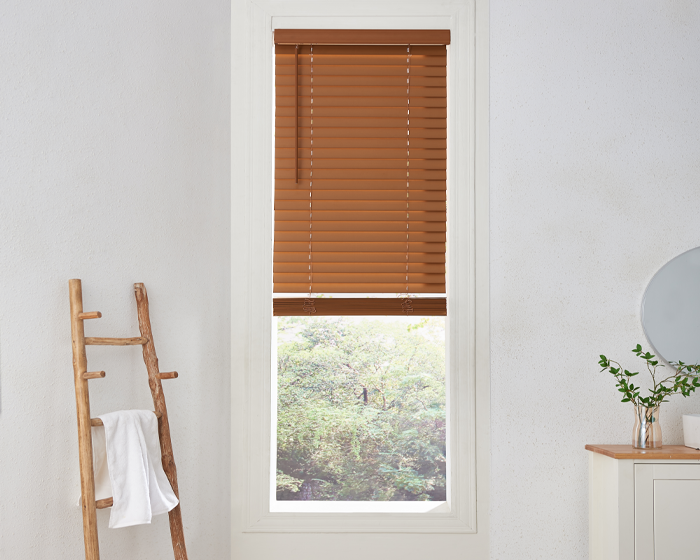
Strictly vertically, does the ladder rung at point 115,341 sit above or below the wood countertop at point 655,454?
above

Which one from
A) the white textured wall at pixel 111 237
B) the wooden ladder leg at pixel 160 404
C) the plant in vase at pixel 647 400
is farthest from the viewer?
the plant in vase at pixel 647 400

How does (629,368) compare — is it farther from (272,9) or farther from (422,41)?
(272,9)

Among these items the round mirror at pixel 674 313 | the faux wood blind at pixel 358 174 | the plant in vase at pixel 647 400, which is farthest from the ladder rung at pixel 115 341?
the round mirror at pixel 674 313

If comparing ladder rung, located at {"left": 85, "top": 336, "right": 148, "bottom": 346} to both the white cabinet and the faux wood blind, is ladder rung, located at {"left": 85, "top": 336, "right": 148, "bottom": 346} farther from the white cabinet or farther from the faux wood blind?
the white cabinet

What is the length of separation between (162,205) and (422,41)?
1161mm

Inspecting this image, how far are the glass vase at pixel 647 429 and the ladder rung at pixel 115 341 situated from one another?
1.60m

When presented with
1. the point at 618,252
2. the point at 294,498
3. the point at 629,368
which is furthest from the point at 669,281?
the point at 294,498

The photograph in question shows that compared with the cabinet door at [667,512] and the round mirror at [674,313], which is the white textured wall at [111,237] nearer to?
the cabinet door at [667,512]

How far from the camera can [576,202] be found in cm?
205

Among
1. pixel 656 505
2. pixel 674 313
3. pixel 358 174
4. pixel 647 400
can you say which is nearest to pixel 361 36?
pixel 358 174

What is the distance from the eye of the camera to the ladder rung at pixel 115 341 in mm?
1365

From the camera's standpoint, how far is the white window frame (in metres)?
2.02

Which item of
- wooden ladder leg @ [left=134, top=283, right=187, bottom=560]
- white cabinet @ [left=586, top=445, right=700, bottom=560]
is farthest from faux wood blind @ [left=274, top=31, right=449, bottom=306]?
white cabinet @ [left=586, top=445, right=700, bottom=560]

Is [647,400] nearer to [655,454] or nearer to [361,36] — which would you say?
[655,454]
